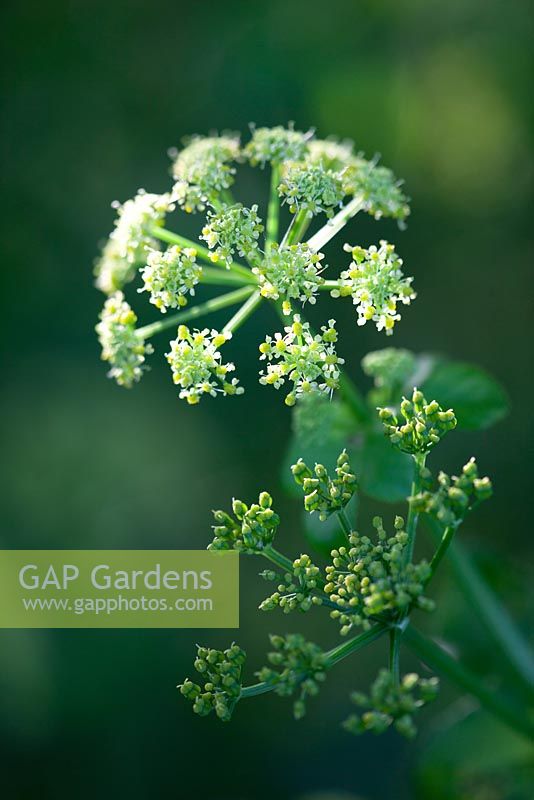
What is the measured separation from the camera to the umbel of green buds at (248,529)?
150cm

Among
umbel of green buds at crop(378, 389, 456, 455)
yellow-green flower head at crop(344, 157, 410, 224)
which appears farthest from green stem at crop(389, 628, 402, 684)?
yellow-green flower head at crop(344, 157, 410, 224)

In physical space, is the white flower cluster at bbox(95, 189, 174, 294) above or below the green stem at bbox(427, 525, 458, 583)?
above

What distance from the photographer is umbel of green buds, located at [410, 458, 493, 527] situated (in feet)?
4.64

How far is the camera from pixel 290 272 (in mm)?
1604

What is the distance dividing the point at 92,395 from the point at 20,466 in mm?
461

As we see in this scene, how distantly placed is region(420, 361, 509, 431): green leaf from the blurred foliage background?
1224 mm

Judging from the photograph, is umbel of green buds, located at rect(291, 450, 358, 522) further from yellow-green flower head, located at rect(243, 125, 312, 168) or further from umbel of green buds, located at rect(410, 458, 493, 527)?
yellow-green flower head, located at rect(243, 125, 312, 168)

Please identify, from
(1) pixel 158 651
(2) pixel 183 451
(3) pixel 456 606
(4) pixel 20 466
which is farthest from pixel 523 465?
(4) pixel 20 466

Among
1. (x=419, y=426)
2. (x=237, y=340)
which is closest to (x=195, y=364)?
(x=419, y=426)

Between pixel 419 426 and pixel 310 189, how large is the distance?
1.89 feet

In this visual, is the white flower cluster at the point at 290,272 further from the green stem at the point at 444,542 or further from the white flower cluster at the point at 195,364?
the green stem at the point at 444,542

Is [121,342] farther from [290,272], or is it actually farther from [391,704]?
[391,704]

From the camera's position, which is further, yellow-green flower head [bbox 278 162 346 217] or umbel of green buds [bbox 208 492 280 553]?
yellow-green flower head [bbox 278 162 346 217]

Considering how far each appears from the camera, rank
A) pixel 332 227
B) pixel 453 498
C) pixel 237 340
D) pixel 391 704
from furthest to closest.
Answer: pixel 237 340
pixel 332 227
pixel 453 498
pixel 391 704
